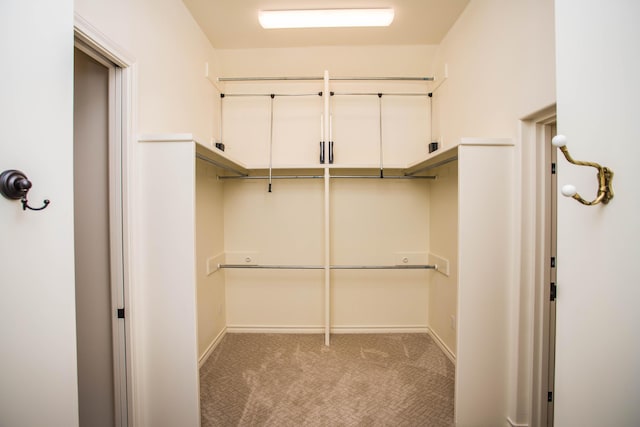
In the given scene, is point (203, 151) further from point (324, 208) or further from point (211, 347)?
point (211, 347)

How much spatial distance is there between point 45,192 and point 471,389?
7.35 ft

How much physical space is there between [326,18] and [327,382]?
9.92 feet

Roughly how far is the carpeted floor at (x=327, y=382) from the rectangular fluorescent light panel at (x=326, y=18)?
9.84 ft

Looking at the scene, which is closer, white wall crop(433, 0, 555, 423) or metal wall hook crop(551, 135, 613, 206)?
metal wall hook crop(551, 135, 613, 206)

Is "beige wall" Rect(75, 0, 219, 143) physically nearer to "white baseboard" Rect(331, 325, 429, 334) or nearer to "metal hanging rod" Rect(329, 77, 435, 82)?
"metal hanging rod" Rect(329, 77, 435, 82)

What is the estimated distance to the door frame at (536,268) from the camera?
143cm

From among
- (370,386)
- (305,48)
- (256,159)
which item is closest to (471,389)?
(370,386)

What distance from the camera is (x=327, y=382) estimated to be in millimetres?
1917

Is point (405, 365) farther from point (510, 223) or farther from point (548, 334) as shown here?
point (510, 223)

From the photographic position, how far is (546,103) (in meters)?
1.28

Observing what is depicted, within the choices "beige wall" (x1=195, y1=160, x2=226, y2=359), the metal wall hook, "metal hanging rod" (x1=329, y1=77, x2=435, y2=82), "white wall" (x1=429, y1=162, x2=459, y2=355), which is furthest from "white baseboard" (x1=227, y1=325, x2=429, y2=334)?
"metal hanging rod" (x1=329, y1=77, x2=435, y2=82)

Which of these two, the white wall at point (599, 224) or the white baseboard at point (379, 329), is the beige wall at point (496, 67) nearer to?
the white wall at point (599, 224)

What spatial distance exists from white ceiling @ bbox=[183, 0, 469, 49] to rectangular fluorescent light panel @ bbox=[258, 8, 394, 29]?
Answer: 44mm

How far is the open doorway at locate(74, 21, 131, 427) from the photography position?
1354 mm
